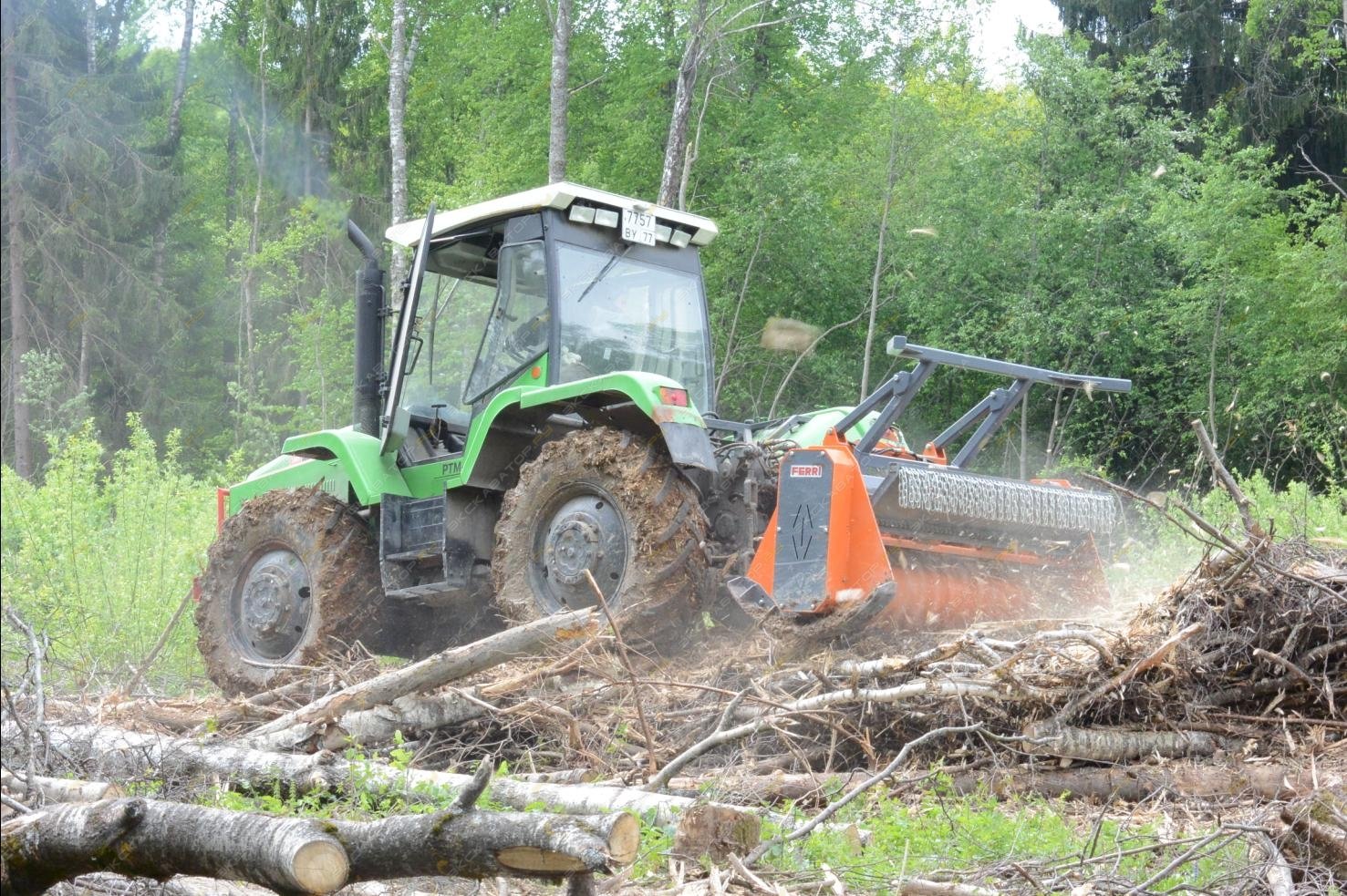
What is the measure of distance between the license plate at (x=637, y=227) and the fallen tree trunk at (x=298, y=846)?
5.04m

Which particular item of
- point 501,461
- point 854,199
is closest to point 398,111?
point 854,199

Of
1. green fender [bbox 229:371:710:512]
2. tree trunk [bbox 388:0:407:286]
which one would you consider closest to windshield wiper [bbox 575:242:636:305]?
green fender [bbox 229:371:710:512]

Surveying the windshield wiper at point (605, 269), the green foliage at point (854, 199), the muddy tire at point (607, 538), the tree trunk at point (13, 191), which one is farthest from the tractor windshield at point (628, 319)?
the green foliage at point (854, 199)

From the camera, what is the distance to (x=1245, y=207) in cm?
1855

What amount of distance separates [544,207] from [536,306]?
54 centimetres

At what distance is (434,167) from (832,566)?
66.1 feet

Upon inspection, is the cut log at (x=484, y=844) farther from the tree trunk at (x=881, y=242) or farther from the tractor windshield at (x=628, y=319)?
the tree trunk at (x=881, y=242)

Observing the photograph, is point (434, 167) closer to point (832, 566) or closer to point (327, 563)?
point (327, 563)

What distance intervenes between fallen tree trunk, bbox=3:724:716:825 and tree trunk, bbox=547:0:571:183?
12.6 m

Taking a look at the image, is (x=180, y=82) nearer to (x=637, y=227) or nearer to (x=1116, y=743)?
(x=637, y=227)

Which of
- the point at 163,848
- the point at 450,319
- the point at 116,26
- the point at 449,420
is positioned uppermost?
the point at 116,26

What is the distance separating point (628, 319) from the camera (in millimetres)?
7902

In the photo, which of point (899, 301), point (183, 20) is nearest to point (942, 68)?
point (899, 301)

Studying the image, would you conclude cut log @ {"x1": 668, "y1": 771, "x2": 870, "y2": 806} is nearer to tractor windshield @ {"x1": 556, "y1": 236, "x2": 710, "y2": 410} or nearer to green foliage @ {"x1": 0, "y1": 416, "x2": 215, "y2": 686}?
tractor windshield @ {"x1": 556, "y1": 236, "x2": 710, "y2": 410}
